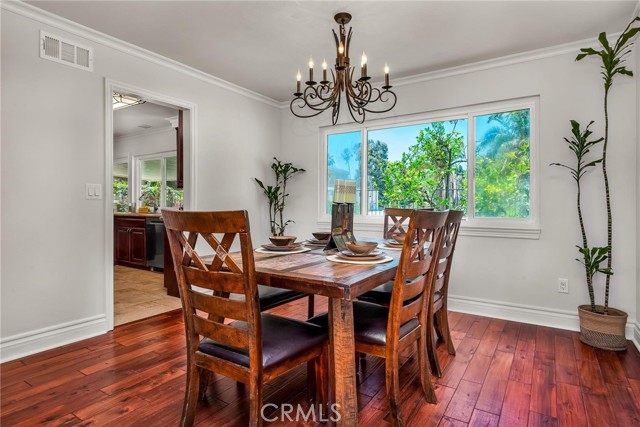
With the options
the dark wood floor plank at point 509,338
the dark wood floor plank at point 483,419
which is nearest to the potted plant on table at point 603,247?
the dark wood floor plank at point 509,338

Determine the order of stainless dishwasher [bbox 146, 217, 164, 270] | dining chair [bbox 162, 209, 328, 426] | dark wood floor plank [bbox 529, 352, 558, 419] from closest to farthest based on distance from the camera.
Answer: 1. dining chair [bbox 162, 209, 328, 426]
2. dark wood floor plank [bbox 529, 352, 558, 419]
3. stainless dishwasher [bbox 146, 217, 164, 270]

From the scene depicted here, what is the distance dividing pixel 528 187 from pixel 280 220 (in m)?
2.84

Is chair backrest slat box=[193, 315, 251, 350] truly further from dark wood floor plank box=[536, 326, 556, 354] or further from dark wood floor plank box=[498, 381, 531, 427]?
dark wood floor plank box=[536, 326, 556, 354]

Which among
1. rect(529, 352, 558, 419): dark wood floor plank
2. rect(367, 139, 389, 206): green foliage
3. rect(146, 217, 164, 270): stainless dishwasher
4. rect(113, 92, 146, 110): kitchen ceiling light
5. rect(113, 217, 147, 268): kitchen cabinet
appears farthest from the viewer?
rect(113, 217, 147, 268): kitchen cabinet

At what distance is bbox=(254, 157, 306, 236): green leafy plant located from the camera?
14.6 ft

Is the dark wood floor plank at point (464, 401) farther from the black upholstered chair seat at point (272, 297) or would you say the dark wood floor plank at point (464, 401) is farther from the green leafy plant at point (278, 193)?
the green leafy plant at point (278, 193)

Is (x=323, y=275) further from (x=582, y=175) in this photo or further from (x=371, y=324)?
(x=582, y=175)

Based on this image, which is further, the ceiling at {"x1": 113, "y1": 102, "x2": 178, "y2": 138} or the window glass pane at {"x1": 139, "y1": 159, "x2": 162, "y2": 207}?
the window glass pane at {"x1": 139, "y1": 159, "x2": 162, "y2": 207}

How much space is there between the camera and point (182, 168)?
3834 mm

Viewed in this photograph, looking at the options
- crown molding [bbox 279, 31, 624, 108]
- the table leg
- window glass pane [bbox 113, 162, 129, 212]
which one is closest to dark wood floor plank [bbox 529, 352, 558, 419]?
the table leg

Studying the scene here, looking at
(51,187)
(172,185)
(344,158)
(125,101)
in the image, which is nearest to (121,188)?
(172,185)

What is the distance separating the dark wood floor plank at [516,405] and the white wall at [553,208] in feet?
4.40

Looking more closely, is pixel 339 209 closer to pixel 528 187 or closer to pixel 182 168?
pixel 528 187

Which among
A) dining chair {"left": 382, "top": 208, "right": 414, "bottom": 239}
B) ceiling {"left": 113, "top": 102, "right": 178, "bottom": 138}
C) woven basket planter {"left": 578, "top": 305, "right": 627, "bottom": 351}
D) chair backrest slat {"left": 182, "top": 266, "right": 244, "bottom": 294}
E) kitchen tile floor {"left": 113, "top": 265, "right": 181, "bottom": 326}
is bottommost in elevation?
kitchen tile floor {"left": 113, "top": 265, "right": 181, "bottom": 326}
